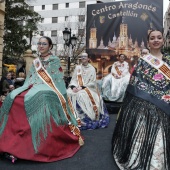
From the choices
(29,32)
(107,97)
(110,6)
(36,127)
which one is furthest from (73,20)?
(36,127)

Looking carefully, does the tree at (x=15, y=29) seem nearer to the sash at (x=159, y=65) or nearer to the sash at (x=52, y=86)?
the sash at (x=52, y=86)

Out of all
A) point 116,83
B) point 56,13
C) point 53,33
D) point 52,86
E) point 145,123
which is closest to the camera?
point 145,123

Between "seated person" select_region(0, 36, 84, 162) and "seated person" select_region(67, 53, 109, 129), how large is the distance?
1477 millimetres

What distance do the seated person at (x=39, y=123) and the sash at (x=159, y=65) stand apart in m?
1.18

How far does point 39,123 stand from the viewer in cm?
288

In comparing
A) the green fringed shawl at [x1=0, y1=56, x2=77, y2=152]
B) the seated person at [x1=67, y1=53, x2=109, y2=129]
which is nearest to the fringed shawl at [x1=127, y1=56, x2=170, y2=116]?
the green fringed shawl at [x1=0, y1=56, x2=77, y2=152]

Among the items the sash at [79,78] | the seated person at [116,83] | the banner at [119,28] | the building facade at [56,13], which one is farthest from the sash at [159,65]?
the building facade at [56,13]

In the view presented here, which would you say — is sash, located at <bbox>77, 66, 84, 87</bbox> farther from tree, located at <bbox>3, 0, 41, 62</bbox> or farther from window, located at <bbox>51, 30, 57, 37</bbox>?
window, located at <bbox>51, 30, 57, 37</bbox>

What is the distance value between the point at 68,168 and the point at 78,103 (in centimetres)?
234

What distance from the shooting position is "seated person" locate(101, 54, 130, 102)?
22.8ft

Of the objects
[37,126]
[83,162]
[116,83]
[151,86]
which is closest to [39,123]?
[37,126]

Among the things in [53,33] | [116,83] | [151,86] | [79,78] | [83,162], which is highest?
[53,33]

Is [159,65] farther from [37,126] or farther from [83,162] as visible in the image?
[37,126]

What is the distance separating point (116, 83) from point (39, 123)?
4.35 metres
